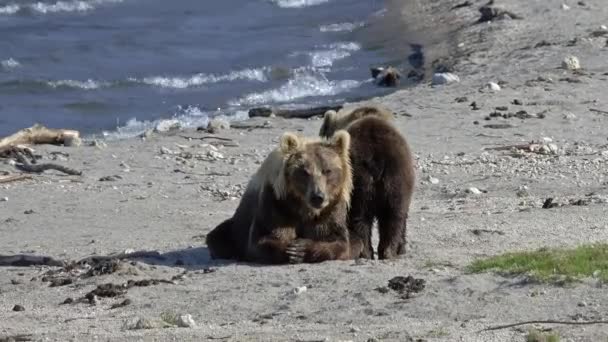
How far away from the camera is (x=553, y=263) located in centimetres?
923

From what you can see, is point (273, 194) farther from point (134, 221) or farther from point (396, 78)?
point (396, 78)

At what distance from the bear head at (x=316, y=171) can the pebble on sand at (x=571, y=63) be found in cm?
1047

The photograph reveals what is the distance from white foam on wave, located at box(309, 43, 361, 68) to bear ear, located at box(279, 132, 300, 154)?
1713cm

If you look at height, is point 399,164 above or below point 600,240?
above

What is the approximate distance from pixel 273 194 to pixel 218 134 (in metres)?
7.34

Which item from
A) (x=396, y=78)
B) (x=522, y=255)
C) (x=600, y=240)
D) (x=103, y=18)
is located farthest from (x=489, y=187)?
(x=103, y=18)

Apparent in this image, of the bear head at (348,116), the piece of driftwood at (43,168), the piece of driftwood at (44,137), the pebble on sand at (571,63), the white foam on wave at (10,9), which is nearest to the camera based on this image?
the bear head at (348,116)

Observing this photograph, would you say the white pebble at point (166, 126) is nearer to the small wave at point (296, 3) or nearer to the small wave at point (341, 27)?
the small wave at point (341, 27)

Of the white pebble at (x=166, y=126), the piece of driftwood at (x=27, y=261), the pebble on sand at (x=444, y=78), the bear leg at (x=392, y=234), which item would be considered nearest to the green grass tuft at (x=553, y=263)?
the bear leg at (x=392, y=234)

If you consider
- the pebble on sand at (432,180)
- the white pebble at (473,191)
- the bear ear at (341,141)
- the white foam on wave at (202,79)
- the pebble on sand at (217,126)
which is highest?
the bear ear at (341,141)

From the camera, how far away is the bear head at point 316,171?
10023 mm

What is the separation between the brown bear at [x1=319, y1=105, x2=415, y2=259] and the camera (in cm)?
1041

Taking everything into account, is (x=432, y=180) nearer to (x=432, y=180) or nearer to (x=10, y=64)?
(x=432, y=180)

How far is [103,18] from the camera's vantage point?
36625 millimetres
